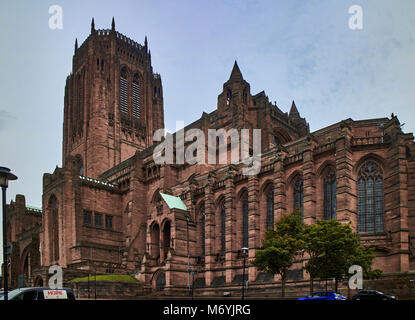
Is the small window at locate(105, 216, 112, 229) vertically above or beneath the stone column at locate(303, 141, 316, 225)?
beneath

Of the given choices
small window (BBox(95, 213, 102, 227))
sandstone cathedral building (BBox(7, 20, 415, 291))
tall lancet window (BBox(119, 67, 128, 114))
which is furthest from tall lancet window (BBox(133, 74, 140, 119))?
small window (BBox(95, 213, 102, 227))

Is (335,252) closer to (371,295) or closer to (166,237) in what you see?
(371,295)

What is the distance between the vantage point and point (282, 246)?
38688mm

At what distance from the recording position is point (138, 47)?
10694 centimetres

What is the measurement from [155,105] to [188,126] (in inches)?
1213

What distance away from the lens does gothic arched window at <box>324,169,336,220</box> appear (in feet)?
Answer: 153

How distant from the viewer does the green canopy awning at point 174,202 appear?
59.7 metres

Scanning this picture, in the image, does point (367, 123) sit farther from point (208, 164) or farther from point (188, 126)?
point (188, 126)

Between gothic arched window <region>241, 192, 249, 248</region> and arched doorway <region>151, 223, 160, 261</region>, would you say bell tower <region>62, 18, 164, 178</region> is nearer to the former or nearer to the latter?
arched doorway <region>151, 223, 160, 261</region>

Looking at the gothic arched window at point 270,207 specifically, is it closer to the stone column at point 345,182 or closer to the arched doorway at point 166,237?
the stone column at point 345,182

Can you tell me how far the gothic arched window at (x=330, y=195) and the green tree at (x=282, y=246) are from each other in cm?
791

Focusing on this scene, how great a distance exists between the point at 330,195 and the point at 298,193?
4304mm

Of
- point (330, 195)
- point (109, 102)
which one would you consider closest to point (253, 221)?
point (330, 195)
